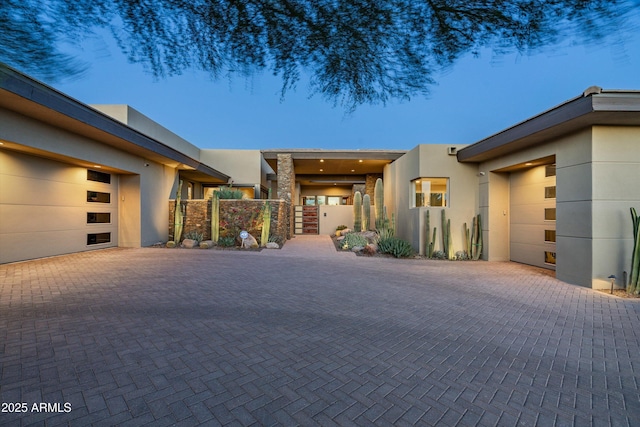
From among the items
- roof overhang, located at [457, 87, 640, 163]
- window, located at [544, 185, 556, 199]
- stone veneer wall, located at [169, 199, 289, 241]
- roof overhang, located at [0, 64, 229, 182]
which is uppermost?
roof overhang, located at [0, 64, 229, 182]

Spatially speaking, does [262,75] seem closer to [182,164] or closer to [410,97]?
[410,97]

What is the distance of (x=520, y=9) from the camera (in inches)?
64.4

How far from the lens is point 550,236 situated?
26.2ft

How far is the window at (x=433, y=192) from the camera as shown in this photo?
10.4 metres

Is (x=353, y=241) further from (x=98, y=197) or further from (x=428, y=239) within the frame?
(x=98, y=197)

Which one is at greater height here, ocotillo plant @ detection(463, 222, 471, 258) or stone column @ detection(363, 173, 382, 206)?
stone column @ detection(363, 173, 382, 206)

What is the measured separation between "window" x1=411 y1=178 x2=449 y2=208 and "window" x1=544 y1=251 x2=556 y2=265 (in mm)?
3349

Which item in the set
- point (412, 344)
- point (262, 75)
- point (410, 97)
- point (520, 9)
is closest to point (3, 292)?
point (262, 75)

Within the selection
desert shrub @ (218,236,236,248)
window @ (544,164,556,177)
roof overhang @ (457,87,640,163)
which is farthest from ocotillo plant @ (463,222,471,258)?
desert shrub @ (218,236,236,248)

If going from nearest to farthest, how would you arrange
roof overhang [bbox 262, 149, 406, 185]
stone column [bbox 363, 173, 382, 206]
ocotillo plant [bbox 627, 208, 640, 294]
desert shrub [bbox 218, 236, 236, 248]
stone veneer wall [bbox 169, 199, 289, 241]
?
ocotillo plant [bbox 627, 208, 640, 294] → desert shrub [bbox 218, 236, 236, 248] → stone veneer wall [bbox 169, 199, 289, 241] → roof overhang [bbox 262, 149, 406, 185] → stone column [bbox 363, 173, 382, 206]

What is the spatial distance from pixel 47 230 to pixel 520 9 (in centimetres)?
1210

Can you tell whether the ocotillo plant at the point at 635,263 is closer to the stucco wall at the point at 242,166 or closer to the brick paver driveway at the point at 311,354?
the brick paver driveway at the point at 311,354

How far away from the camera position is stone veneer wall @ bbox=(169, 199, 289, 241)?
40.2 ft

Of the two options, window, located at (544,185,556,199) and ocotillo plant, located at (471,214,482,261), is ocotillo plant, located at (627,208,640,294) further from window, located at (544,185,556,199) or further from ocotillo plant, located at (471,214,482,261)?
ocotillo plant, located at (471,214,482,261)
